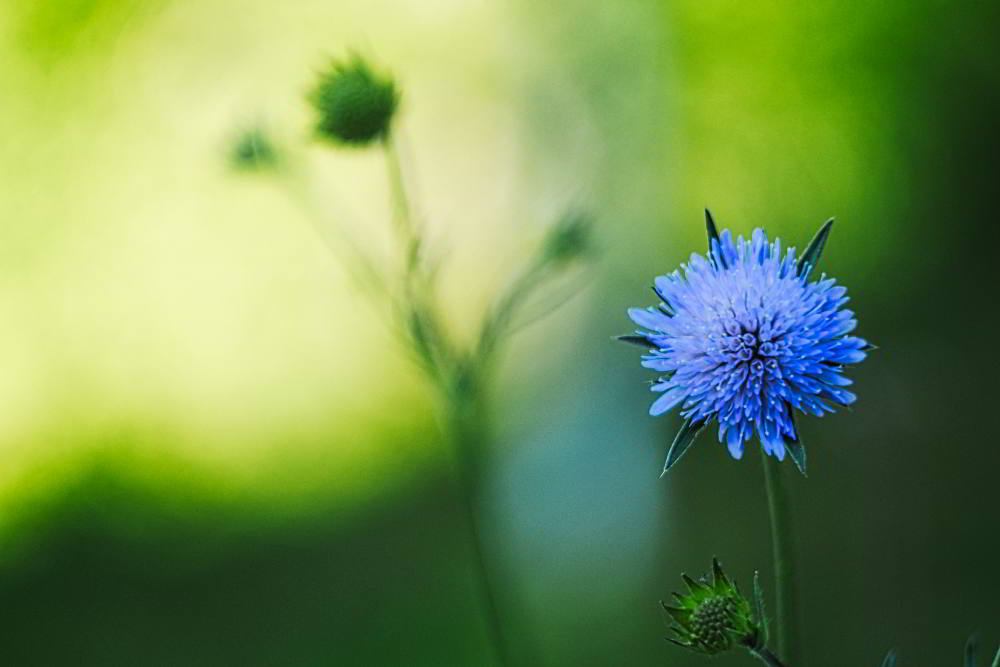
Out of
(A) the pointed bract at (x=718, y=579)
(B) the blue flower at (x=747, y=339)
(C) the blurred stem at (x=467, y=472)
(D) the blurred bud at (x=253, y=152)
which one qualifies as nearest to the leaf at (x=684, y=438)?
(B) the blue flower at (x=747, y=339)

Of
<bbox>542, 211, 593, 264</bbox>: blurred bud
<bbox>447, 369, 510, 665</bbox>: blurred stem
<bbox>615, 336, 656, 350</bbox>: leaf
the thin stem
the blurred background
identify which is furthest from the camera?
the blurred background

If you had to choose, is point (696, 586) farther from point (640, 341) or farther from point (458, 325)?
point (458, 325)

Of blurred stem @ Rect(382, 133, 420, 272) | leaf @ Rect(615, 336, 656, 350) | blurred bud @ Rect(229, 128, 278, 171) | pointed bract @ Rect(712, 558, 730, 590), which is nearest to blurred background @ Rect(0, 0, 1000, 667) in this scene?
blurred bud @ Rect(229, 128, 278, 171)

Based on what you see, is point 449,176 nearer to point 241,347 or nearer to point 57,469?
point 241,347

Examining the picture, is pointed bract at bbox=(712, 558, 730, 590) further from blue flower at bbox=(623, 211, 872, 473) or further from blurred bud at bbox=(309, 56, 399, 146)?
blurred bud at bbox=(309, 56, 399, 146)

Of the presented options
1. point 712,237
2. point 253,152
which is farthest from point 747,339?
point 253,152

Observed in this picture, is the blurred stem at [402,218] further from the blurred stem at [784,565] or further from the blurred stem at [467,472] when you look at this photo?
the blurred stem at [784,565]
